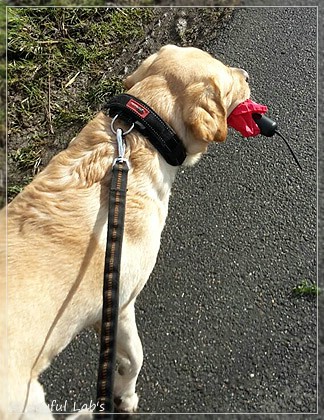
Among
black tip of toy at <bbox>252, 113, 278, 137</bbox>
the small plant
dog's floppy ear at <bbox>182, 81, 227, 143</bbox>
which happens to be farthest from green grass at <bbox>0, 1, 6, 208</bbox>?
the small plant

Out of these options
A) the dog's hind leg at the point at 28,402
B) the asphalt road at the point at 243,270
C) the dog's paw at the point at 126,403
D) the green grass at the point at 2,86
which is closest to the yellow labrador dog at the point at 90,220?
the dog's hind leg at the point at 28,402

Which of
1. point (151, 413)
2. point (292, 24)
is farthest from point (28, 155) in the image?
point (292, 24)

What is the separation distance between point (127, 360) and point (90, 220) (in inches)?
34.4

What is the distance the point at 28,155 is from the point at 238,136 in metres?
1.43

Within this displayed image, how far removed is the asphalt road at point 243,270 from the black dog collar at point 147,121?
101 cm

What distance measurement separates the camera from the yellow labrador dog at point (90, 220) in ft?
5.79

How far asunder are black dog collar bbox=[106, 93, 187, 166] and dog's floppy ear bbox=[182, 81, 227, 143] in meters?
0.11

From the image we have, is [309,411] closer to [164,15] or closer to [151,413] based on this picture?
[151,413]

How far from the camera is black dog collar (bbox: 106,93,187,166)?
2047mm

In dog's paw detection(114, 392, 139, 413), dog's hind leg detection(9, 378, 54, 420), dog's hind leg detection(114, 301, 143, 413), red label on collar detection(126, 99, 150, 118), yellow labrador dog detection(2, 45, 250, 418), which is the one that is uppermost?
red label on collar detection(126, 99, 150, 118)

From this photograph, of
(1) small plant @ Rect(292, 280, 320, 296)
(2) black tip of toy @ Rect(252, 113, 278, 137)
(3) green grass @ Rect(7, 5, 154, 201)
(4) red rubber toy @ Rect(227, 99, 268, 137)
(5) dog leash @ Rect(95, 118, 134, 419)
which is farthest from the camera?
(3) green grass @ Rect(7, 5, 154, 201)

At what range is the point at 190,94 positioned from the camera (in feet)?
7.09

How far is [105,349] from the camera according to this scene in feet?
5.49

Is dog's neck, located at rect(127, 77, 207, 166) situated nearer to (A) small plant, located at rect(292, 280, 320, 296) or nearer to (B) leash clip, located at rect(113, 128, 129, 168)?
(B) leash clip, located at rect(113, 128, 129, 168)
